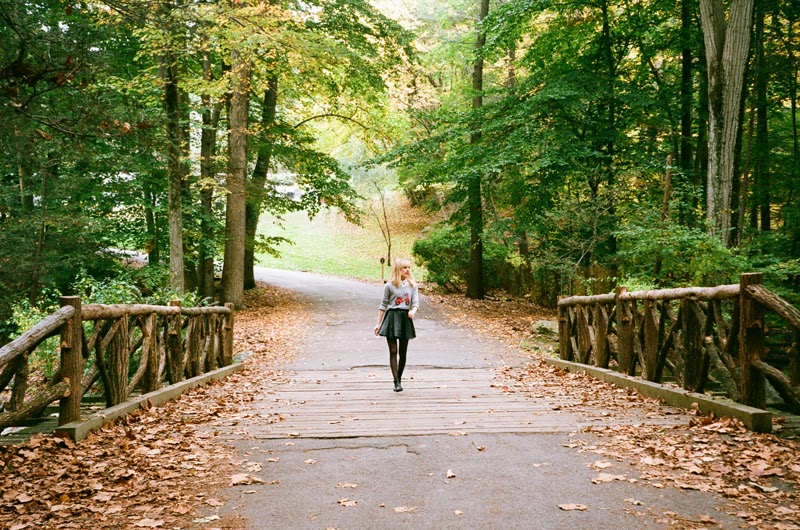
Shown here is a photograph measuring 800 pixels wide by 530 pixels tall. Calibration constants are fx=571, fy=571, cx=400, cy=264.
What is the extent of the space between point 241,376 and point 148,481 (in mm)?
5762

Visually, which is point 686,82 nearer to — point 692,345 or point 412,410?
point 692,345

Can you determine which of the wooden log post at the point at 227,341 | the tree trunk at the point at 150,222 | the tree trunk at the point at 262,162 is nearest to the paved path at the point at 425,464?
the wooden log post at the point at 227,341

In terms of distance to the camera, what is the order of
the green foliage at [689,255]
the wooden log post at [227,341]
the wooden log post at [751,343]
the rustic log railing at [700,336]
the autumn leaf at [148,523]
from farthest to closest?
the wooden log post at [227,341]
the green foliage at [689,255]
the wooden log post at [751,343]
the rustic log railing at [700,336]
the autumn leaf at [148,523]

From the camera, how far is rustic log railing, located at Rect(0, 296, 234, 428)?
4.63 metres

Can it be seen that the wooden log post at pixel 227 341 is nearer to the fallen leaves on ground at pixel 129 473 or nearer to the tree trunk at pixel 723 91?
the fallen leaves on ground at pixel 129 473

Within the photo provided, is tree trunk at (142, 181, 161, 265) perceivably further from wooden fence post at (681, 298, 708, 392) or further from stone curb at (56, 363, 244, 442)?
wooden fence post at (681, 298, 708, 392)

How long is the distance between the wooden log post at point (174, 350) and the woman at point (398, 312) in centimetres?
269

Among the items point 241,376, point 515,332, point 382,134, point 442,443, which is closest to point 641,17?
point 382,134

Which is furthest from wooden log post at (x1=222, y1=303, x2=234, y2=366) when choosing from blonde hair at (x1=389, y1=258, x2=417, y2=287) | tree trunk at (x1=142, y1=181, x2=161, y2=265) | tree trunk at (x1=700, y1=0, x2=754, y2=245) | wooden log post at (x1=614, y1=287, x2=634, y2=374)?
tree trunk at (x1=700, y1=0, x2=754, y2=245)

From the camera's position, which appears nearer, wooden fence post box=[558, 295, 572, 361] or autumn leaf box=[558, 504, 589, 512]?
autumn leaf box=[558, 504, 589, 512]

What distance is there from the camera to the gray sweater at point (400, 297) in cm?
771

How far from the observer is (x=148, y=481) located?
13.6 feet

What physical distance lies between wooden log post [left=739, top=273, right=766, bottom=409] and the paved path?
33.6 inches

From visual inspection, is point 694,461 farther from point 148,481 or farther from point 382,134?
point 382,134
